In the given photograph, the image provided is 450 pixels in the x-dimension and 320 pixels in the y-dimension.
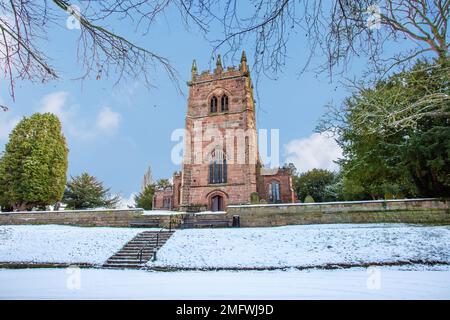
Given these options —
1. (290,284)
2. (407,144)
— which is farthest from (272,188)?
(290,284)

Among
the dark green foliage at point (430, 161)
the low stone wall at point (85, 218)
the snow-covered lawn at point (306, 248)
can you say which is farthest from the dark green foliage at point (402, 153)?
the low stone wall at point (85, 218)

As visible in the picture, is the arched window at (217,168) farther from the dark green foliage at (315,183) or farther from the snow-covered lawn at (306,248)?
the dark green foliage at (315,183)

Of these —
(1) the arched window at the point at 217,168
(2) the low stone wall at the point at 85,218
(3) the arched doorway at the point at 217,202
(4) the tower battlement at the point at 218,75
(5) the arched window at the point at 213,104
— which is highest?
(4) the tower battlement at the point at 218,75

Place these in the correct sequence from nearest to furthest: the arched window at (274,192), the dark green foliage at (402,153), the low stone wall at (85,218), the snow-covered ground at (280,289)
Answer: the snow-covered ground at (280,289), the dark green foliage at (402,153), the low stone wall at (85,218), the arched window at (274,192)

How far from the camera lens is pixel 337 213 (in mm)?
16062

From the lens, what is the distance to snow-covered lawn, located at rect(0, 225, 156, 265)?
1154cm

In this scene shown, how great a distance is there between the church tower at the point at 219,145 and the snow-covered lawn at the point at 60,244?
11262mm

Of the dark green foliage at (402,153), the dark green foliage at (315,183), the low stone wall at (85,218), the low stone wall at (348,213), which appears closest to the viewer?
the dark green foliage at (402,153)

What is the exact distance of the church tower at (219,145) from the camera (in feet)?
83.2

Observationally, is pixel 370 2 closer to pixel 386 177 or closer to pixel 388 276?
pixel 388 276

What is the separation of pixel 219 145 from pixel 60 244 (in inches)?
675

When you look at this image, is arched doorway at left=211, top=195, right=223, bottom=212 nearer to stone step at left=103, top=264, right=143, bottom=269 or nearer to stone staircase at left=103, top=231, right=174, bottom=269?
stone staircase at left=103, top=231, right=174, bottom=269

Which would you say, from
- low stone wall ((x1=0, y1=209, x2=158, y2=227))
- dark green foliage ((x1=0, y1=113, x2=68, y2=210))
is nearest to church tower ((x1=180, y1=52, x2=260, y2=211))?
low stone wall ((x1=0, y1=209, x2=158, y2=227))
